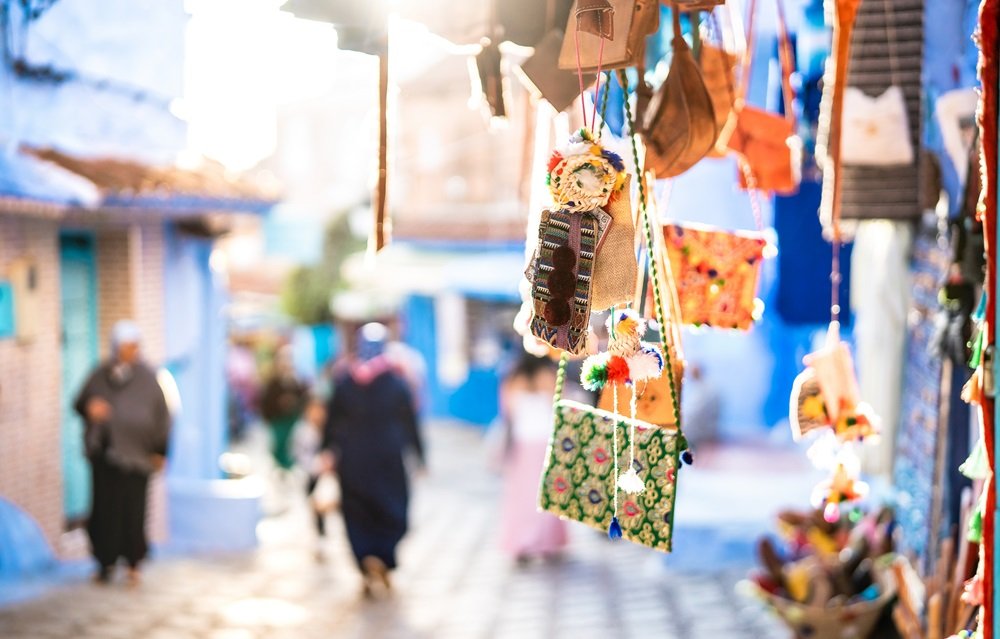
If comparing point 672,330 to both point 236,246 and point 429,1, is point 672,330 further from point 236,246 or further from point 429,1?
point 236,246

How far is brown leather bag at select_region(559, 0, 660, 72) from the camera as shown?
10.6 ft

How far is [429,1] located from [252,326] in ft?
74.1

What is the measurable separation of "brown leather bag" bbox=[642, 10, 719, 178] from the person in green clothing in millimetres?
9797

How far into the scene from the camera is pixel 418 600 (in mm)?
7992

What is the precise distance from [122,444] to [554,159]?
19.3ft

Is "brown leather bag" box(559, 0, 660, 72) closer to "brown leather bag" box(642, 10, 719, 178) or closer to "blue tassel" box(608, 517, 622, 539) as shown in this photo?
"brown leather bag" box(642, 10, 719, 178)

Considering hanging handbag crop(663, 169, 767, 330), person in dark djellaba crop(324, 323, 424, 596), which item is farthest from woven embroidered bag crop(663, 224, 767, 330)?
person in dark djellaba crop(324, 323, 424, 596)

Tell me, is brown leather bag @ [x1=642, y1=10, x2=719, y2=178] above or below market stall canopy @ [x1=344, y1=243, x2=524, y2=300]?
above

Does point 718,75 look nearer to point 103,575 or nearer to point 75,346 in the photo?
point 103,575

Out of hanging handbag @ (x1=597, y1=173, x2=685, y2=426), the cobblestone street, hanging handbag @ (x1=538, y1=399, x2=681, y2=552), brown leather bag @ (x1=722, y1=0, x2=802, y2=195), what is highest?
brown leather bag @ (x1=722, y1=0, x2=802, y2=195)

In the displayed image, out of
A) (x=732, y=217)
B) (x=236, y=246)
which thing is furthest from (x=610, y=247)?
(x=236, y=246)

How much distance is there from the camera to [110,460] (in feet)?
26.8

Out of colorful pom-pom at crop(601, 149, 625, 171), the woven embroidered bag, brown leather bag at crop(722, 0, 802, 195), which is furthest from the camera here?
brown leather bag at crop(722, 0, 802, 195)

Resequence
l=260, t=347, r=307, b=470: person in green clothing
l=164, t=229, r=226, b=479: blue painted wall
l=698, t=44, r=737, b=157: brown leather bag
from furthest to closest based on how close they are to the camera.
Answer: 1. l=260, t=347, r=307, b=470: person in green clothing
2. l=164, t=229, r=226, b=479: blue painted wall
3. l=698, t=44, r=737, b=157: brown leather bag
